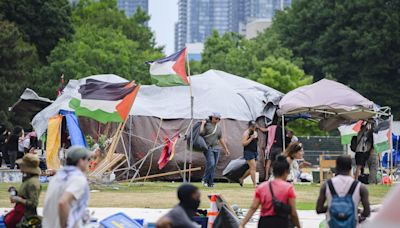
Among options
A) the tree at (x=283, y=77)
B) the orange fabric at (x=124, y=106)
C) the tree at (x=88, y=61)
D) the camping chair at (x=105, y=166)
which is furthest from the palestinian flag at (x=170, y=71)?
the tree at (x=283, y=77)

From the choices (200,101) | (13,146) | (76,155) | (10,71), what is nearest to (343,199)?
(76,155)

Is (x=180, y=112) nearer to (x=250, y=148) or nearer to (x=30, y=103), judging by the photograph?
(x=250, y=148)

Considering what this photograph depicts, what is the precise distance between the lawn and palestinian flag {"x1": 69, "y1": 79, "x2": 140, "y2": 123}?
1553mm

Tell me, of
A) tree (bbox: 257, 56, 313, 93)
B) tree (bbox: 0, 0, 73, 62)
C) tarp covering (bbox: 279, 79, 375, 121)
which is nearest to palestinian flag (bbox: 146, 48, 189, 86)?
tarp covering (bbox: 279, 79, 375, 121)

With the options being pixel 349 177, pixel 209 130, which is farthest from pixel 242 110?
pixel 349 177

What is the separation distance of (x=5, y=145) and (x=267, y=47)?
39.9m

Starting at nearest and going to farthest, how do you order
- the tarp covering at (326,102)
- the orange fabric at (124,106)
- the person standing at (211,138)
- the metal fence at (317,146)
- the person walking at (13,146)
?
the orange fabric at (124,106) → the person standing at (211,138) → the tarp covering at (326,102) → the person walking at (13,146) → the metal fence at (317,146)

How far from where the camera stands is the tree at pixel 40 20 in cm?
5784

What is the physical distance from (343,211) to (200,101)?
58.8ft

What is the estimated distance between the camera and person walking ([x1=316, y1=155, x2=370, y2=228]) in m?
9.88

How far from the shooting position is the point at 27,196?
34.7 ft

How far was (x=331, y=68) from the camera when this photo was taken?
60938mm

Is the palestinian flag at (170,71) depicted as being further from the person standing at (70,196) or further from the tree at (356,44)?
the tree at (356,44)

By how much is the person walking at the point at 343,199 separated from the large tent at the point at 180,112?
1605cm
